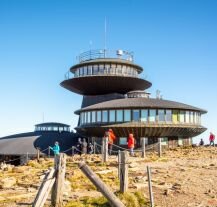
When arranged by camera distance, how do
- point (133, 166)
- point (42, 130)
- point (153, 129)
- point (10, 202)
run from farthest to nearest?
point (42, 130) → point (153, 129) → point (133, 166) → point (10, 202)

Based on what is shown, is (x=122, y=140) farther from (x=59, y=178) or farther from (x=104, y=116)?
(x=59, y=178)

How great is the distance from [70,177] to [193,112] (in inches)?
1083

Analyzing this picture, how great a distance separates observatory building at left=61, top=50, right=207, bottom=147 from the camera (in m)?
39.4

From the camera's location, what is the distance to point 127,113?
3972cm

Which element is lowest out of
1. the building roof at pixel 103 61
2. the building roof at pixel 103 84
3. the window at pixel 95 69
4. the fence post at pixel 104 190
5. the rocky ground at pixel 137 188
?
the rocky ground at pixel 137 188

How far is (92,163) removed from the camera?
83.9 ft

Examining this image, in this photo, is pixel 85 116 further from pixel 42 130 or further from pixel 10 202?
pixel 10 202

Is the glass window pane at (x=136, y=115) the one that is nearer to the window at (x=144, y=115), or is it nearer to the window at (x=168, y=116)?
the window at (x=144, y=115)

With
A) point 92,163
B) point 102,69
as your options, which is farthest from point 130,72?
point 92,163

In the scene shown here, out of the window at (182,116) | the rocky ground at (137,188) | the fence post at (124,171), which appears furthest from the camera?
the window at (182,116)

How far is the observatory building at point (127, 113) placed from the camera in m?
39.4

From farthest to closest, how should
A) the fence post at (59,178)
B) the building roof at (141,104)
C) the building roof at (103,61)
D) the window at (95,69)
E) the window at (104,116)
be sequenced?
the building roof at (103,61)
the window at (95,69)
the window at (104,116)
the building roof at (141,104)
the fence post at (59,178)

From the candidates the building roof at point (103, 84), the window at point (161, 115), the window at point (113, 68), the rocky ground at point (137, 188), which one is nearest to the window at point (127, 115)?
the window at point (161, 115)

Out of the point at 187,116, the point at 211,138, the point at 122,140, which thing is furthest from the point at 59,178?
the point at 187,116
